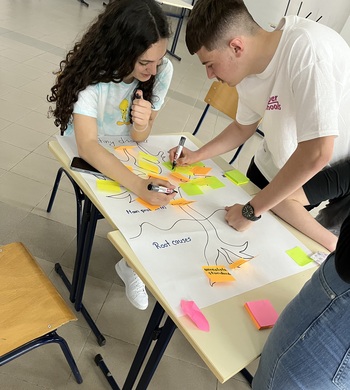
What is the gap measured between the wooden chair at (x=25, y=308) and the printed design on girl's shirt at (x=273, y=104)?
0.91 meters

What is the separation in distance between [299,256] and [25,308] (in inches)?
32.6

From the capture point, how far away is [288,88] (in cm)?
113

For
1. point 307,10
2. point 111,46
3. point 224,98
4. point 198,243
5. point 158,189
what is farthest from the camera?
point 307,10

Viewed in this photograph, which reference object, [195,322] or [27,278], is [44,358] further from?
[195,322]

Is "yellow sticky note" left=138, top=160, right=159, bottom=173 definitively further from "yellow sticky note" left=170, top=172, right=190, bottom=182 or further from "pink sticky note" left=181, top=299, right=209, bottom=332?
"pink sticky note" left=181, top=299, right=209, bottom=332

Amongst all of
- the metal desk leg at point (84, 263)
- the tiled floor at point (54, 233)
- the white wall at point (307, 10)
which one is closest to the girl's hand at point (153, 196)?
the metal desk leg at point (84, 263)

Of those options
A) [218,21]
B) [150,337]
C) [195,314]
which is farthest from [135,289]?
[218,21]

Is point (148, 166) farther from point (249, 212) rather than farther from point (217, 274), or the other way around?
point (217, 274)

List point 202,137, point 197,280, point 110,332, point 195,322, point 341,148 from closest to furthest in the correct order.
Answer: point 195,322
point 197,280
point 341,148
point 110,332
point 202,137

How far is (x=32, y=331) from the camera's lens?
3.22ft

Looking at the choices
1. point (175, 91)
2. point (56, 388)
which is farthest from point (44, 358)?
point (175, 91)

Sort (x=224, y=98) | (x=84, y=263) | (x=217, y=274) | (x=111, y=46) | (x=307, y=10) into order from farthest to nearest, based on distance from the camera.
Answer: (x=307, y=10) → (x=224, y=98) → (x=84, y=263) → (x=111, y=46) → (x=217, y=274)

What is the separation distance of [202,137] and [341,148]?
2.39m

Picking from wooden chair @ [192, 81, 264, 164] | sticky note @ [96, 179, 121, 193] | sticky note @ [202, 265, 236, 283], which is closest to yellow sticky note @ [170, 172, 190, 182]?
sticky note @ [96, 179, 121, 193]
